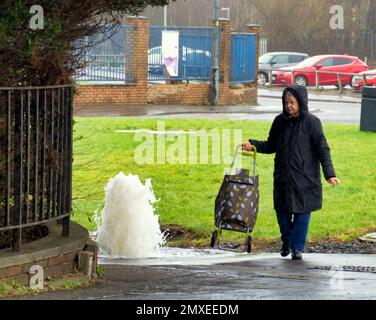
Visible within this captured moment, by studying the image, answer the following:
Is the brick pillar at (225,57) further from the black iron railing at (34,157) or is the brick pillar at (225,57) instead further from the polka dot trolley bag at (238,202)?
the black iron railing at (34,157)

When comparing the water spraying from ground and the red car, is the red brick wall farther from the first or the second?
the water spraying from ground

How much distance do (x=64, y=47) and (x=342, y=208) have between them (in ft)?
22.3

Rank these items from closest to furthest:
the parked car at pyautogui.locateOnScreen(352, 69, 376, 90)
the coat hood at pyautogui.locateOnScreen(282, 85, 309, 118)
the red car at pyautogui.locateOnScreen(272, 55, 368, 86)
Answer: the coat hood at pyautogui.locateOnScreen(282, 85, 309, 118)
the parked car at pyautogui.locateOnScreen(352, 69, 376, 90)
the red car at pyautogui.locateOnScreen(272, 55, 368, 86)

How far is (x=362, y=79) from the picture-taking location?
41.7m

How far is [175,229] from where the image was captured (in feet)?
44.3

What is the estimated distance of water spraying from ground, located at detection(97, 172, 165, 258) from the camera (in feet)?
35.6

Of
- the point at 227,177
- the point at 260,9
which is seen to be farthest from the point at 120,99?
the point at 260,9

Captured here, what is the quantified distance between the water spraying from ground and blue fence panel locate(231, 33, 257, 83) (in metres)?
24.4

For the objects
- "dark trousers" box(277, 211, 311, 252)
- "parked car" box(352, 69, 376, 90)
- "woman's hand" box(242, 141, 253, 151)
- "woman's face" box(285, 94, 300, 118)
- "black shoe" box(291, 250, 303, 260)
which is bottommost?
"black shoe" box(291, 250, 303, 260)

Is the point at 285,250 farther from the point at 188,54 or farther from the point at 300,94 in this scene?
the point at 188,54

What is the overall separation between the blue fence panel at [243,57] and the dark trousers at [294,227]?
24873 millimetres

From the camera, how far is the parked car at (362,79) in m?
40.5

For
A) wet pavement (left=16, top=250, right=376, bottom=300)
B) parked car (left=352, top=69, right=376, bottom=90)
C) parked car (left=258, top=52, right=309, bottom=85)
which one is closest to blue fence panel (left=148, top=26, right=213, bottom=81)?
parked car (left=352, top=69, right=376, bottom=90)

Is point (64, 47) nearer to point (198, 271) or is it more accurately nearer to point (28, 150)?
point (28, 150)
